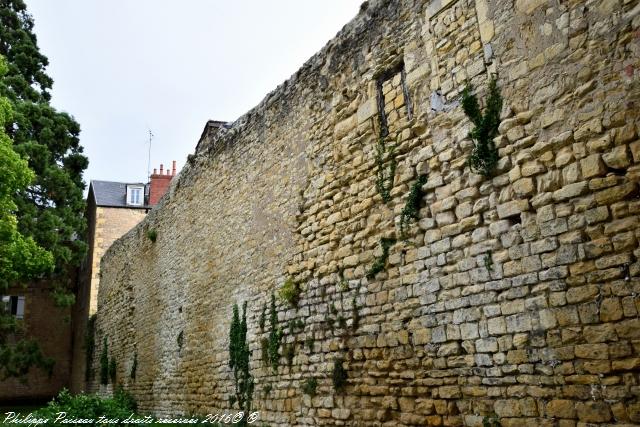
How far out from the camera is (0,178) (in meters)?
10.3

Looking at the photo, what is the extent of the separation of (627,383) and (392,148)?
10.2 ft

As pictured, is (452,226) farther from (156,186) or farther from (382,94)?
(156,186)

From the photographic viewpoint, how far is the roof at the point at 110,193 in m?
24.2

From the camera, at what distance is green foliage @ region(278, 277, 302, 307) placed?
6965 millimetres

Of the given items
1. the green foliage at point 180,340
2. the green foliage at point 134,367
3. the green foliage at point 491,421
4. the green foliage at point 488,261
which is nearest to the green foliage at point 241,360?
the green foliage at point 180,340

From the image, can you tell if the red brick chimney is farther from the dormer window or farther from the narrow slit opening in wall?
the narrow slit opening in wall

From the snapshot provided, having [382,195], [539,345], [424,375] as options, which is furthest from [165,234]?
[539,345]

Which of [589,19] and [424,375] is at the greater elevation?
[589,19]

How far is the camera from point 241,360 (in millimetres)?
8008

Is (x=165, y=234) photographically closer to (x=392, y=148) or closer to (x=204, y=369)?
(x=204, y=369)

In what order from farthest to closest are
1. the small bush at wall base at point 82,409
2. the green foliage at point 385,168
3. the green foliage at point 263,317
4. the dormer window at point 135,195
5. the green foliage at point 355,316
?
the dormer window at point 135,195 → the small bush at wall base at point 82,409 → the green foliage at point 263,317 → the green foliage at point 355,316 → the green foliage at point 385,168

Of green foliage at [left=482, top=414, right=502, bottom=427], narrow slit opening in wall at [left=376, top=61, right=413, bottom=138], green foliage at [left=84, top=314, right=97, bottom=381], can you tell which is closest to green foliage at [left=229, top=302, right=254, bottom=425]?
narrow slit opening in wall at [left=376, top=61, right=413, bottom=138]

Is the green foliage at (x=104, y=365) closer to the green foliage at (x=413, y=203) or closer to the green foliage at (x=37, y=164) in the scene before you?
the green foliage at (x=37, y=164)

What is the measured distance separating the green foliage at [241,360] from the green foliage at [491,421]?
13.5ft
